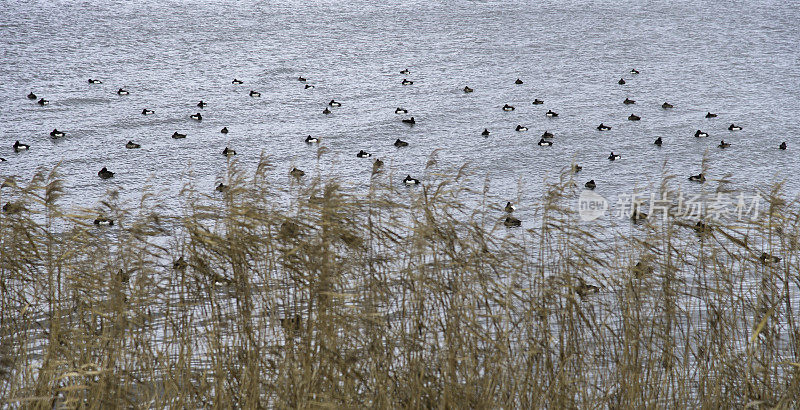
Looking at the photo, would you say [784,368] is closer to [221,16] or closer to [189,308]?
[189,308]

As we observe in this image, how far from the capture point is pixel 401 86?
97.7 feet

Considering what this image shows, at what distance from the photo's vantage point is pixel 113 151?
73.7 ft

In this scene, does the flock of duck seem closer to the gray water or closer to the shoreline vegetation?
the gray water

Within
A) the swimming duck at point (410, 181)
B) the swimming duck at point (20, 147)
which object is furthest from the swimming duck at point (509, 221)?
the swimming duck at point (20, 147)

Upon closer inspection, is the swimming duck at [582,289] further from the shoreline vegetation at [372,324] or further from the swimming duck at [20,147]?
the swimming duck at [20,147]

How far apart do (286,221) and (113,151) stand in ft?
61.2

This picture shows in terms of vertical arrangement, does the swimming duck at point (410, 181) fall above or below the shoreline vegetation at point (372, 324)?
below

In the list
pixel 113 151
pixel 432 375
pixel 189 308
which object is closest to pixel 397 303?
pixel 432 375

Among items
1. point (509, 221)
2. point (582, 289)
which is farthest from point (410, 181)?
point (582, 289)

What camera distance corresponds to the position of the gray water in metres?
21.8

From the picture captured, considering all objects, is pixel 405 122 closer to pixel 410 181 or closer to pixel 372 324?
pixel 410 181

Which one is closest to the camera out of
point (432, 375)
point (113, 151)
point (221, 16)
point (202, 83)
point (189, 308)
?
point (432, 375)

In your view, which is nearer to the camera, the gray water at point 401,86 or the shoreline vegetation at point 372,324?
the shoreline vegetation at point 372,324

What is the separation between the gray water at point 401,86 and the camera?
21.8 m
